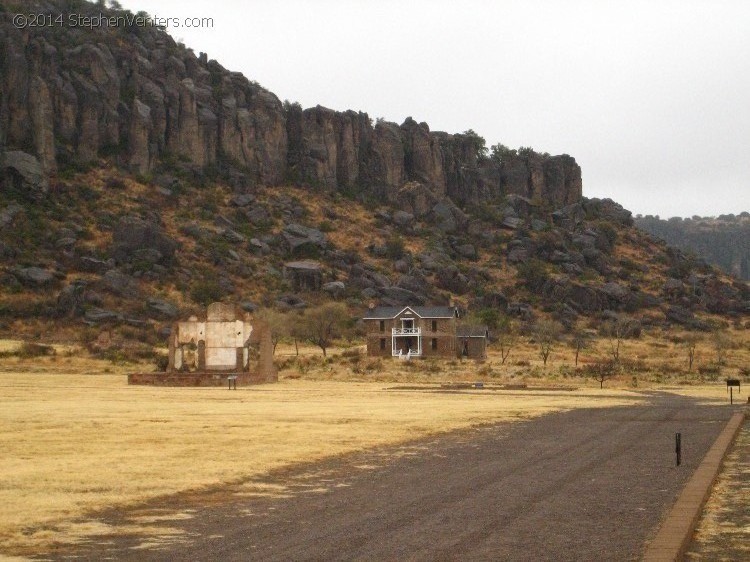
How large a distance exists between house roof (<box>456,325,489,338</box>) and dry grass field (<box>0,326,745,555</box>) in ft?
55.9

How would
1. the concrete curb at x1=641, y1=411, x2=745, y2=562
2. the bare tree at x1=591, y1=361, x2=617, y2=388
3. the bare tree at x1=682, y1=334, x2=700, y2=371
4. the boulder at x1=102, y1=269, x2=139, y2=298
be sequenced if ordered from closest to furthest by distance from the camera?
the concrete curb at x1=641, y1=411, x2=745, y2=562 → the bare tree at x1=591, y1=361, x2=617, y2=388 → the bare tree at x1=682, y1=334, x2=700, y2=371 → the boulder at x1=102, y1=269, x2=139, y2=298

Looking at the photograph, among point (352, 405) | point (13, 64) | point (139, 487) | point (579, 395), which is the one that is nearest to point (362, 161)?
point (13, 64)

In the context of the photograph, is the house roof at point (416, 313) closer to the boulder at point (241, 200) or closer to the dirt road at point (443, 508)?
the boulder at point (241, 200)

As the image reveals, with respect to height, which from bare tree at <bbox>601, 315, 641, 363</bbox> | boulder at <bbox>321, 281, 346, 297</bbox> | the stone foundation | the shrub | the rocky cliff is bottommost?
the stone foundation

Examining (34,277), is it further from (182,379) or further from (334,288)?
Answer: (182,379)

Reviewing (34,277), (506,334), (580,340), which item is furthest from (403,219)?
(34,277)

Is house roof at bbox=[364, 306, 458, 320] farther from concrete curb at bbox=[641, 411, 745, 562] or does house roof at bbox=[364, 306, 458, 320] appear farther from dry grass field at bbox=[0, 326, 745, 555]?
concrete curb at bbox=[641, 411, 745, 562]

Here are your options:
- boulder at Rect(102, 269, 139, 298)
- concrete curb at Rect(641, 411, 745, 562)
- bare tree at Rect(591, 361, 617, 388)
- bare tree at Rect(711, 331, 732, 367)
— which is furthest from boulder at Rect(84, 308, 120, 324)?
concrete curb at Rect(641, 411, 745, 562)

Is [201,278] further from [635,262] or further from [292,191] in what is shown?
[635,262]

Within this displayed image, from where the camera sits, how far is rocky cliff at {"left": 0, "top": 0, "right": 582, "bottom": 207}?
368 ft

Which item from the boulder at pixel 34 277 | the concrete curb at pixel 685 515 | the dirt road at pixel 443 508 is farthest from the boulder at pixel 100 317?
the concrete curb at pixel 685 515

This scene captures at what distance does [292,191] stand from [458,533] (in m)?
122

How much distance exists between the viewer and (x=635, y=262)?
5468 inches

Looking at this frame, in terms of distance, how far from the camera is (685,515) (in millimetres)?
14414
